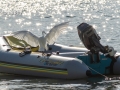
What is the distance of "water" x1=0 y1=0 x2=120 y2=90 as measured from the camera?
13.0 meters

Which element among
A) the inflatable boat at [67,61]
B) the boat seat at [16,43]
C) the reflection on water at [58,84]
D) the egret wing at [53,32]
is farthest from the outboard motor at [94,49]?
the boat seat at [16,43]

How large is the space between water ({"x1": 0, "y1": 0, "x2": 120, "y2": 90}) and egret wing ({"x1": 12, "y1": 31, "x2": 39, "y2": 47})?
102 centimetres

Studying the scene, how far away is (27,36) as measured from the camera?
14.3m

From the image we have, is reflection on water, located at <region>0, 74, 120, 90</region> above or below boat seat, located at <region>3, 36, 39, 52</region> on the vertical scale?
below

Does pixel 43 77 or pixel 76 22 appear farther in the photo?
pixel 76 22

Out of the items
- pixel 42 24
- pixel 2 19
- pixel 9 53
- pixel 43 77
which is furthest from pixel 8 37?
pixel 2 19

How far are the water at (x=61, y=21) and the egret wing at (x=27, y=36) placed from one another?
40.1 inches

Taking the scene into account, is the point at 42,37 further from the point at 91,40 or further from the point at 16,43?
the point at 16,43

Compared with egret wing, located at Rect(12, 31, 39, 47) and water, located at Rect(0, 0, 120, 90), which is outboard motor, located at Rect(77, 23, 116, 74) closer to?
water, located at Rect(0, 0, 120, 90)

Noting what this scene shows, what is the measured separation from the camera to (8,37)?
1585 cm

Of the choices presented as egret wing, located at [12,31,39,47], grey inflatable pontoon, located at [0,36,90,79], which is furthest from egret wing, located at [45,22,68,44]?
grey inflatable pontoon, located at [0,36,90,79]

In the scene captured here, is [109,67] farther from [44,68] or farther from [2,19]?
[2,19]

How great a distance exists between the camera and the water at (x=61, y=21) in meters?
13.0

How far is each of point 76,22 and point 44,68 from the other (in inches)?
542
